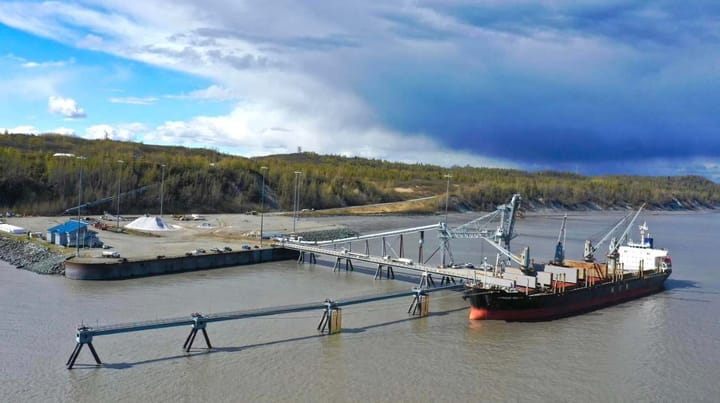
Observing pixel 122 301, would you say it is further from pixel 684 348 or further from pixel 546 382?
pixel 684 348

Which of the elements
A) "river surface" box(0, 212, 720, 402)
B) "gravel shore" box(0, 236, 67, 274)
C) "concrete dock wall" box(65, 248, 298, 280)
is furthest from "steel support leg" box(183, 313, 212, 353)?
"gravel shore" box(0, 236, 67, 274)

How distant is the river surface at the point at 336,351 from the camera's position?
26984 mm

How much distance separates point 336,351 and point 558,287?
21.5m

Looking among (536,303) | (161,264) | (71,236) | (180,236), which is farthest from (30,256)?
(536,303)

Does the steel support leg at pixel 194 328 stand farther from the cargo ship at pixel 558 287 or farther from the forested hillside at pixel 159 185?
the forested hillside at pixel 159 185

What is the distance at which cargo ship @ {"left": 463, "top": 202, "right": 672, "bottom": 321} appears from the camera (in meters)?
41.8

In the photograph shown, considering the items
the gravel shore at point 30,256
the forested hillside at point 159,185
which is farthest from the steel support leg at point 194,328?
the forested hillside at point 159,185

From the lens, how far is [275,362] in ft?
98.6

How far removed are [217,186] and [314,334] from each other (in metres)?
104

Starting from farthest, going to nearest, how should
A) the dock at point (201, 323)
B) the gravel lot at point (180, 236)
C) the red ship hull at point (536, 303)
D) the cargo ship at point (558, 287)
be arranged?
the gravel lot at point (180, 236)
the cargo ship at point (558, 287)
the red ship hull at point (536, 303)
the dock at point (201, 323)

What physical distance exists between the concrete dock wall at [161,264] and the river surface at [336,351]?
4.33 ft

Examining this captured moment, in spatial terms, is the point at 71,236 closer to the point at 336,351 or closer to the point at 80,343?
the point at 80,343

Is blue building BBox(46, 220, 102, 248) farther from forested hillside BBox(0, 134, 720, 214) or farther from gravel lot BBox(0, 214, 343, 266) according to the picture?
forested hillside BBox(0, 134, 720, 214)

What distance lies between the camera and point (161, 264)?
5359cm
